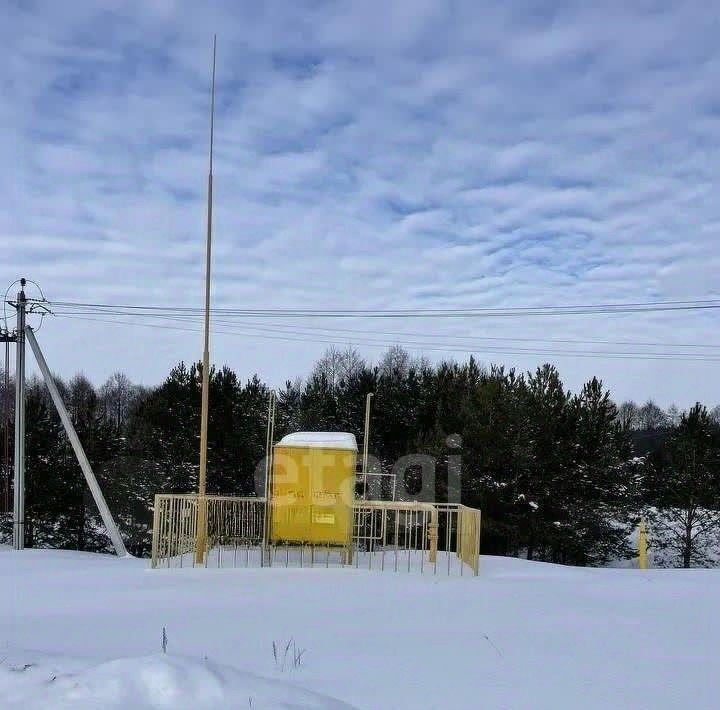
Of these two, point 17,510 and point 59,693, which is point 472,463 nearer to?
point 17,510

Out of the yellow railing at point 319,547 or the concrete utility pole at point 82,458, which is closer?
the yellow railing at point 319,547

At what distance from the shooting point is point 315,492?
1270cm

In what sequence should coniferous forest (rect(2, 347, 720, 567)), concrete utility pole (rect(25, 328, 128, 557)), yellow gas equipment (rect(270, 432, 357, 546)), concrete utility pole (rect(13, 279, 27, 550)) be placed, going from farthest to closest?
coniferous forest (rect(2, 347, 720, 567)), concrete utility pole (rect(13, 279, 27, 550)), concrete utility pole (rect(25, 328, 128, 557)), yellow gas equipment (rect(270, 432, 357, 546))

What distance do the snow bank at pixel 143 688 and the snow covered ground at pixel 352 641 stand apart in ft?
0.03

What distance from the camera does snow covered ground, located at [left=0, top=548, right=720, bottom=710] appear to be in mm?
4090

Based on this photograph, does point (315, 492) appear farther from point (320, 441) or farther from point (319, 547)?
point (319, 547)

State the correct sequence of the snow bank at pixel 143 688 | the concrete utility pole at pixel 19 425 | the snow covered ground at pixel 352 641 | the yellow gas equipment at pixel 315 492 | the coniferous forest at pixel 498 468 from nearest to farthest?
1. the snow bank at pixel 143 688
2. the snow covered ground at pixel 352 641
3. the yellow gas equipment at pixel 315 492
4. the concrete utility pole at pixel 19 425
5. the coniferous forest at pixel 498 468

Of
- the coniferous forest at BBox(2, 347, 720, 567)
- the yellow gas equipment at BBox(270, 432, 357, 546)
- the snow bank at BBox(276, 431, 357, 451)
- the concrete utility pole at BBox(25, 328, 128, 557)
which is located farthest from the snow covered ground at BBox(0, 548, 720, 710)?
the coniferous forest at BBox(2, 347, 720, 567)

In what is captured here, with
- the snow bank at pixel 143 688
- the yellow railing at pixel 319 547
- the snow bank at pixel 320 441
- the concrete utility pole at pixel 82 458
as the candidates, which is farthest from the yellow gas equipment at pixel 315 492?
the snow bank at pixel 143 688

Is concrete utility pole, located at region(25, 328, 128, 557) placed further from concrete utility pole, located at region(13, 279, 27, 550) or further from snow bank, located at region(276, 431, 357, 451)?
snow bank, located at region(276, 431, 357, 451)

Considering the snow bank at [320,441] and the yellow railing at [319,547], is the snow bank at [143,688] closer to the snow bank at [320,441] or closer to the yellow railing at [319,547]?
the yellow railing at [319,547]

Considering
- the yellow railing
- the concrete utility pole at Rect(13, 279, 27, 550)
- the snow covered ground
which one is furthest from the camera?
the concrete utility pole at Rect(13, 279, 27, 550)

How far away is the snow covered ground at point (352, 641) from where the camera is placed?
4090 millimetres

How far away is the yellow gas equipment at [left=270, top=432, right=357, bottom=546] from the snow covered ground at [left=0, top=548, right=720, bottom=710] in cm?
230
